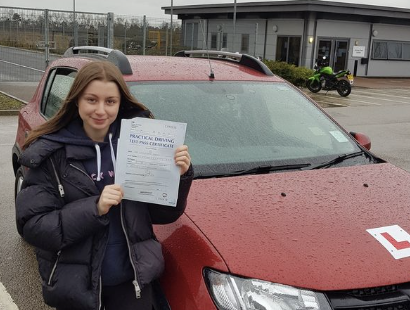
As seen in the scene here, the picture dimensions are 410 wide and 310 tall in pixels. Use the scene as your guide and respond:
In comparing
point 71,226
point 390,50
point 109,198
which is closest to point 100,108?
point 109,198

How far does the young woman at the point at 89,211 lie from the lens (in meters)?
1.94

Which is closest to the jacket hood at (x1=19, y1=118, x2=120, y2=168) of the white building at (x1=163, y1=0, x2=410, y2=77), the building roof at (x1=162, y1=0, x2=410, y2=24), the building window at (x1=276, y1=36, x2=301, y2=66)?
the white building at (x1=163, y1=0, x2=410, y2=77)

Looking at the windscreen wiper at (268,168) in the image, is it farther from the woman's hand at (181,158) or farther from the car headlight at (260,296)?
the car headlight at (260,296)

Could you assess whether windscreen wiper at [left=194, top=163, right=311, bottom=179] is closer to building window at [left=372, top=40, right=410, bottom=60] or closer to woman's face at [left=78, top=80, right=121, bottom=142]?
woman's face at [left=78, top=80, right=121, bottom=142]

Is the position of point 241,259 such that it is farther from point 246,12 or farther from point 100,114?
point 246,12

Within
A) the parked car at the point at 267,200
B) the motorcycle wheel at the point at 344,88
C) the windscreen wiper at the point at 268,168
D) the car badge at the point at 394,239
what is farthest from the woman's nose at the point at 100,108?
the motorcycle wheel at the point at 344,88

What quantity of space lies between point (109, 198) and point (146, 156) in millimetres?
226

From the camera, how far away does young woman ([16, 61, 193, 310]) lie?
1943 millimetres

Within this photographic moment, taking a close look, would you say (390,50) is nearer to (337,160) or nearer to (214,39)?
(214,39)

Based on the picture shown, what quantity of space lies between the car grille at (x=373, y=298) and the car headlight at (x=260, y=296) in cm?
7

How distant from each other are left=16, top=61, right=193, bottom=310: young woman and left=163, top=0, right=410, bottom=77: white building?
2356 centimetres

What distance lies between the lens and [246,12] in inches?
1202

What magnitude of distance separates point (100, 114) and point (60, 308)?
0.84 m

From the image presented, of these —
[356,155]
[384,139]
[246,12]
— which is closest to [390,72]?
[246,12]
